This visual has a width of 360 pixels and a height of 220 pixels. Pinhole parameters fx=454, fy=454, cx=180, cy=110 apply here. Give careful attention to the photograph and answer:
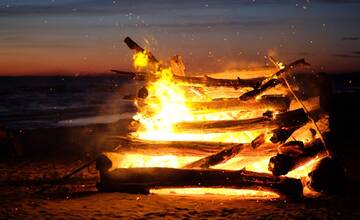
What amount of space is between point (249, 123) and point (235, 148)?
53 cm

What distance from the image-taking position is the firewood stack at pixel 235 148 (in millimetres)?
7145

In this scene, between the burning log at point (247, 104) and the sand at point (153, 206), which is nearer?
the sand at point (153, 206)

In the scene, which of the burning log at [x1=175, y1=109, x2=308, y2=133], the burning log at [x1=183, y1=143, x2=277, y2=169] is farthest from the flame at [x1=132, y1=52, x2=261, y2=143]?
the burning log at [x1=183, y1=143, x2=277, y2=169]

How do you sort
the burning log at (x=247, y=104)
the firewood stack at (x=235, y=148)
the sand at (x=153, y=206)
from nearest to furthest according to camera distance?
the sand at (x=153, y=206), the firewood stack at (x=235, y=148), the burning log at (x=247, y=104)

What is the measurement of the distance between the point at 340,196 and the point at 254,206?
4.93 feet

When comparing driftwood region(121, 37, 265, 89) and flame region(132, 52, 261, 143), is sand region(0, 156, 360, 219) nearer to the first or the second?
flame region(132, 52, 261, 143)

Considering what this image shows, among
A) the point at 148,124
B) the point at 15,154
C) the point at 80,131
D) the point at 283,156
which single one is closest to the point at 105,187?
the point at 148,124

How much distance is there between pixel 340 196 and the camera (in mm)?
7184

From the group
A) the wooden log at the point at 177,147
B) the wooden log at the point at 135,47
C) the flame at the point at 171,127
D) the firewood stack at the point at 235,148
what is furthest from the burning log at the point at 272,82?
the wooden log at the point at 135,47

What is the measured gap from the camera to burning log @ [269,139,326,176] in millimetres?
7070

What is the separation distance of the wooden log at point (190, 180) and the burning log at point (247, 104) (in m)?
1.38

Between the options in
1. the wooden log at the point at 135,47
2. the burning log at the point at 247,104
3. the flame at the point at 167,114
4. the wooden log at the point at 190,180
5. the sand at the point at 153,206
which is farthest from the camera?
the wooden log at the point at 135,47

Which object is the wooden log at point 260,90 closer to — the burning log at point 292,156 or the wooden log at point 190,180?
the burning log at point 292,156

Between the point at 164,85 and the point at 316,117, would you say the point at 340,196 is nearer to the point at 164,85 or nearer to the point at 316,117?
the point at 316,117
